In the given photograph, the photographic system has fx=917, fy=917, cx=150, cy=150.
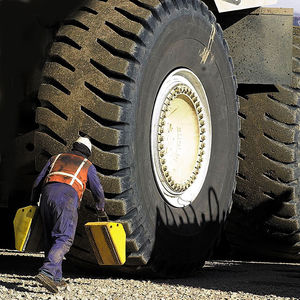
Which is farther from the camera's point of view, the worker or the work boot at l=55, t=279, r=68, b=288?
the work boot at l=55, t=279, r=68, b=288

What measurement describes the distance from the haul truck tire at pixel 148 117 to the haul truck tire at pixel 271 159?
0.73 meters

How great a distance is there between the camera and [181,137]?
615 centimetres

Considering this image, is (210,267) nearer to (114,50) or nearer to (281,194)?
A: (281,194)

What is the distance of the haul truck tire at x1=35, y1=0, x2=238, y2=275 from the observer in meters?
5.28

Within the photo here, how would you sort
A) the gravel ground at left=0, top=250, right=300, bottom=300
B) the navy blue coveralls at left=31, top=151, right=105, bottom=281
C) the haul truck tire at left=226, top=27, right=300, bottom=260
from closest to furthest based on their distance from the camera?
the gravel ground at left=0, top=250, right=300, bottom=300, the navy blue coveralls at left=31, top=151, right=105, bottom=281, the haul truck tire at left=226, top=27, right=300, bottom=260

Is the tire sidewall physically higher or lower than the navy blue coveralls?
higher

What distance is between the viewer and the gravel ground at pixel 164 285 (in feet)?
16.6

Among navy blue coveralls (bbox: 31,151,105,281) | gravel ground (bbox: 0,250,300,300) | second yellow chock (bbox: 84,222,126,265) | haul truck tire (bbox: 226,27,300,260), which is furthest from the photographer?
haul truck tire (bbox: 226,27,300,260)

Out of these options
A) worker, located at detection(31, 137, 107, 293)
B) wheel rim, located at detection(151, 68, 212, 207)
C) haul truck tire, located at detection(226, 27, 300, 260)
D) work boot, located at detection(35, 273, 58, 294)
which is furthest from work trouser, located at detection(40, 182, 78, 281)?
haul truck tire, located at detection(226, 27, 300, 260)

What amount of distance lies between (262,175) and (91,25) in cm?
246

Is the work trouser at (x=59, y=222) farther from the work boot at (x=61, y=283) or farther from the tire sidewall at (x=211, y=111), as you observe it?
the tire sidewall at (x=211, y=111)

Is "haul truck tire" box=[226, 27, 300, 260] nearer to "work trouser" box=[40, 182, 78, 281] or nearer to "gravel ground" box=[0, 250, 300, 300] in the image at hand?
"gravel ground" box=[0, 250, 300, 300]

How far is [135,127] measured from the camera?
213 inches

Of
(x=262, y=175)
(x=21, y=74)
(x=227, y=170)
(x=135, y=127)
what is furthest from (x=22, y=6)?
(x=262, y=175)
